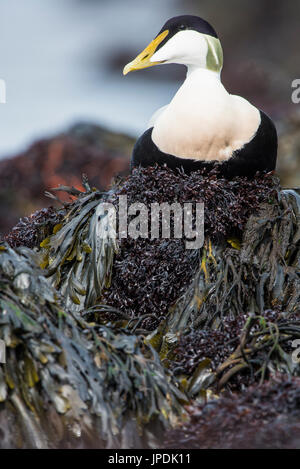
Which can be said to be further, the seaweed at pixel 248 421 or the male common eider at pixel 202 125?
the male common eider at pixel 202 125

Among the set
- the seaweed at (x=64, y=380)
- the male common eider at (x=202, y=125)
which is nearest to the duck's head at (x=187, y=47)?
the male common eider at (x=202, y=125)

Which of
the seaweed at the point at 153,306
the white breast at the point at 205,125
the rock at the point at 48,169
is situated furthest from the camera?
the rock at the point at 48,169

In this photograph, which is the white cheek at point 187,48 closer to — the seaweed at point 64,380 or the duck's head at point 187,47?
the duck's head at point 187,47

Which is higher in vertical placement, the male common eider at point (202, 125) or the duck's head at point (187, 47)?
the duck's head at point (187, 47)

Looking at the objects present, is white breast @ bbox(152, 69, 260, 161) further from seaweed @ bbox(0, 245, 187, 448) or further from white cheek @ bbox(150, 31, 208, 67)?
seaweed @ bbox(0, 245, 187, 448)

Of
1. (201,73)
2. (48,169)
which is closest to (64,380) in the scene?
(201,73)

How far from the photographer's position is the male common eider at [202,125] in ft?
12.0

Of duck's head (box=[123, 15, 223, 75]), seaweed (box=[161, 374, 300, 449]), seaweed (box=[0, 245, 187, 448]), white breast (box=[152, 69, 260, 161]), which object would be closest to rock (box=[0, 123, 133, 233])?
duck's head (box=[123, 15, 223, 75])

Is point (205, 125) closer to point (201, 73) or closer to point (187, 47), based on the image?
point (201, 73)

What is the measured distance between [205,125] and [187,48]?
578mm

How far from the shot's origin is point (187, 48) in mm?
3953

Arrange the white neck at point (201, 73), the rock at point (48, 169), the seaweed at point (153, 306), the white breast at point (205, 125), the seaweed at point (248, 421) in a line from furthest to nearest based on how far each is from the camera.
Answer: the rock at point (48, 169) < the white neck at point (201, 73) < the white breast at point (205, 125) < the seaweed at point (153, 306) < the seaweed at point (248, 421)

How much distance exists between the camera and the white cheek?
395 cm

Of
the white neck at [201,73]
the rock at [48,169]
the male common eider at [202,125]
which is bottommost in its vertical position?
the rock at [48,169]
